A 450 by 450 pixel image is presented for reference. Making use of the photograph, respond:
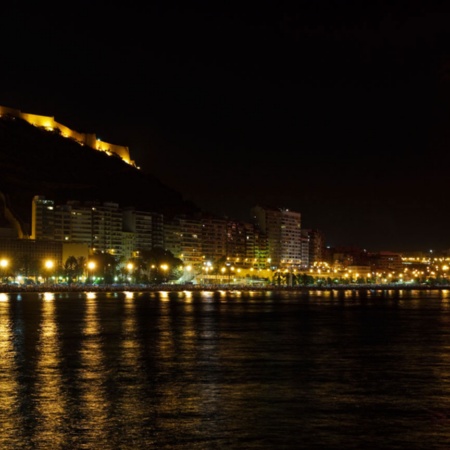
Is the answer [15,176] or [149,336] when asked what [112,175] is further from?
[149,336]

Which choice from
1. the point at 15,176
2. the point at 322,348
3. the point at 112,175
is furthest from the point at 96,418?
the point at 112,175

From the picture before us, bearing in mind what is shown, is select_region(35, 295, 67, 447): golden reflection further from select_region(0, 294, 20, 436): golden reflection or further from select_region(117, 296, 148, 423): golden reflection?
select_region(117, 296, 148, 423): golden reflection

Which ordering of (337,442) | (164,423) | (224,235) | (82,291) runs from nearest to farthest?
1. (337,442)
2. (164,423)
3. (82,291)
4. (224,235)

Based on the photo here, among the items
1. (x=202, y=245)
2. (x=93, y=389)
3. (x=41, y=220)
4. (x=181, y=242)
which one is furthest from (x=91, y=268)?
(x=93, y=389)

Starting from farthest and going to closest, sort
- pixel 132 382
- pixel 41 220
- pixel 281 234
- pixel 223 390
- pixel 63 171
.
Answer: pixel 281 234
pixel 63 171
pixel 41 220
pixel 132 382
pixel 223 390

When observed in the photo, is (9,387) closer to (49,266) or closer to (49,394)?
(49,394)

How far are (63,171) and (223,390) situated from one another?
370 ft

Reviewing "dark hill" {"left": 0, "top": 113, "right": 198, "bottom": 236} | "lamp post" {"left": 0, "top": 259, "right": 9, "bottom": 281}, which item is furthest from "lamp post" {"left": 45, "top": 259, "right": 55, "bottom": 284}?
"dark hill" {"left": 0, "top": 113, "right": 198, "bottom": 236}

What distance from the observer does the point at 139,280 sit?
9956 cm

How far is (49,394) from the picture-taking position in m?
14.5

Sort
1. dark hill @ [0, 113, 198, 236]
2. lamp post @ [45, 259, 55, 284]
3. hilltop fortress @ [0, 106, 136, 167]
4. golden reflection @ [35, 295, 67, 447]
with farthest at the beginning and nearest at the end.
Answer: hilltop fortress @ [0, 106, 136, 167], dark hill @ [0, 113, 198, 236], lamp post @ [45, 259, 55, 284], golden reflection @ [35, 295, 67, 447]

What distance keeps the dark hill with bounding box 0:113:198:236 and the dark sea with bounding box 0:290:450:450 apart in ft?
301

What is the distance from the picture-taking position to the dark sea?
1121cm

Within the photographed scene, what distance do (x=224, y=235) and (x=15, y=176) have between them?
34.7 m
